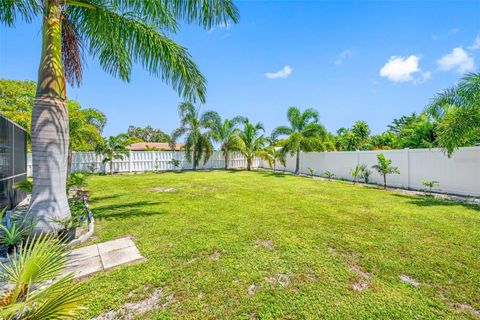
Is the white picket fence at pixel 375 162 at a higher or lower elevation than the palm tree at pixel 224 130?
lower

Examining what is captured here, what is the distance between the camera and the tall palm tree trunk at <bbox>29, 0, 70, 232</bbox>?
11.9 feet

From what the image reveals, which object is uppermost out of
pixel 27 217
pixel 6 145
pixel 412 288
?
pixel 6 145

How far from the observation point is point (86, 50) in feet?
17.1

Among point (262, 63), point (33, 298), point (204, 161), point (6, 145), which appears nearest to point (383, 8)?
point (262, 63)

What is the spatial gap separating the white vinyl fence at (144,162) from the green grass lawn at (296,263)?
40.9 feet

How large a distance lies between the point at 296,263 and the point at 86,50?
6.42 meters

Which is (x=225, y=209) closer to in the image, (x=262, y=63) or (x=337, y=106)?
(x=262, y=63)

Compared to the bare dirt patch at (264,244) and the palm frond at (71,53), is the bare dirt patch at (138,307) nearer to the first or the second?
the bare dirt patch at (264,244)

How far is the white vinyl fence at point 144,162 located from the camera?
16.3 meters

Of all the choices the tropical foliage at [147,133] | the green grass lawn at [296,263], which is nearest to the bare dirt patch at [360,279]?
the green grass lawn at [296,263]

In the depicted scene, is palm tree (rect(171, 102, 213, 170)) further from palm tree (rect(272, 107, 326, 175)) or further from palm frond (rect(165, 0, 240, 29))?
palm frond (rect(165, 0, 240, 29))

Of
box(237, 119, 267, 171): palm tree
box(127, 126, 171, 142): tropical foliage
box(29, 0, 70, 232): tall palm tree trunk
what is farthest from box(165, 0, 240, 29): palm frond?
box(127, 126, 171, 142): tropical foliage

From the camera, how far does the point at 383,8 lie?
279 inches

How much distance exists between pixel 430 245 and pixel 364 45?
7778 mm
